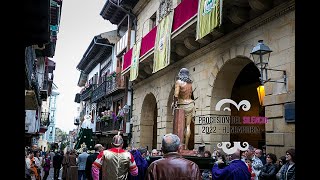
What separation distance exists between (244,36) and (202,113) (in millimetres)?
3395

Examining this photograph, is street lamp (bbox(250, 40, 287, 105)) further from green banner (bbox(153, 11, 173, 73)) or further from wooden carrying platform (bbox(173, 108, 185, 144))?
green banner (bbox(153, 11, 173, 73))

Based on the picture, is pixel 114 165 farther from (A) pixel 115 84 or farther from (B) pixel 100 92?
(B) pixel 100 92

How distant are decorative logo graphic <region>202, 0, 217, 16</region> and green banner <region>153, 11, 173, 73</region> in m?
2.85

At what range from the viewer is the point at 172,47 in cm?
1478

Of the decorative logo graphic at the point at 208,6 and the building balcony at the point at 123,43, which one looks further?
the building balcony at the point at 123,43

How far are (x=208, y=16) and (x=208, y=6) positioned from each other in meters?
0.37

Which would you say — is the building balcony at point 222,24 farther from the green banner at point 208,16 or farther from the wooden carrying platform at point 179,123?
the wooden carrying platform at point 179,123

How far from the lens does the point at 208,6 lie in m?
10.7

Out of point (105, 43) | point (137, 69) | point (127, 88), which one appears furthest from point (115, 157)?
point (105, 43)

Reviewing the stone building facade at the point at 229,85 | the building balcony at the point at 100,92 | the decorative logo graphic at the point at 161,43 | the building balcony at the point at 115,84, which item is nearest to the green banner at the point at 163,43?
the decorative logo graphic at the point at 161,43

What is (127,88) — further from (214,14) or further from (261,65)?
(261,65)

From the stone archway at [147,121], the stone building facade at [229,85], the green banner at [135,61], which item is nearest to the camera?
the stone building facade at [229,85]

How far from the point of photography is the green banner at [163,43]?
13672 millimetres
